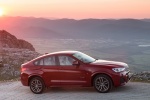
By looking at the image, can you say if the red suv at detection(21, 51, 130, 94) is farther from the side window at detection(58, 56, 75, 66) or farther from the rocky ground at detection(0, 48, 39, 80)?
the rocky ground at detection(0, 48, 39, 80)

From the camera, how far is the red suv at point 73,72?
1518 cm

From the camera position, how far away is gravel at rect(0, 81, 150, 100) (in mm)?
14570

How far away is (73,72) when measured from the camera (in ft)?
51.6

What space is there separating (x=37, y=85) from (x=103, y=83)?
10.6 feet

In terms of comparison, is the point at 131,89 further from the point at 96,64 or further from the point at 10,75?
the point at 10,75

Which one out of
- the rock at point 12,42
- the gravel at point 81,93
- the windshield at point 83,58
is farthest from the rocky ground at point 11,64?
the rock at point 12,42

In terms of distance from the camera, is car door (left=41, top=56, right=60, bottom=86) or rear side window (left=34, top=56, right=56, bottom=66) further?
rear side window (left=34, top=56, right=56, bottom=66)

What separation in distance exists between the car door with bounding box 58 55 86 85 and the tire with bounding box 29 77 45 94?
1.07 meters

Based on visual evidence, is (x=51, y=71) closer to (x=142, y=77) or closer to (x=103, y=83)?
(x=103, y=83)

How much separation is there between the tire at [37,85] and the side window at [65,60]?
4.36 ft

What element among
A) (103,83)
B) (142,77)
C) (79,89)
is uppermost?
(142,77)

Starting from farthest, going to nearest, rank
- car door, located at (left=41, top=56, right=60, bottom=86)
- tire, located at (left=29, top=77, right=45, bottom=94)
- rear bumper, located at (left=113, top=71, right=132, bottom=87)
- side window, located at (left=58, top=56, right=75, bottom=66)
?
1. tire, located at (left=29, top=77, right=45, bottom=94)
2. car door, located at (left=41, top=56, right=60, bottom=86)
3. side window, located at (left=58, top=56, right=75, bottom=66)
4. rear bumper, located at (left=113, top=71, right=132, bottom=87)

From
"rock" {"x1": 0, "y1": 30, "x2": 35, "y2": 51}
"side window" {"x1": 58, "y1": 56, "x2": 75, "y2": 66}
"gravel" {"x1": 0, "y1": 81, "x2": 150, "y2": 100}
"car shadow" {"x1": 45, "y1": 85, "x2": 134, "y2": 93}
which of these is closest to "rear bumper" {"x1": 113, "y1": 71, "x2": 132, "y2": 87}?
"gravel" {"x1": 0, "y1": 81, "x2": 150, "y2": 100}

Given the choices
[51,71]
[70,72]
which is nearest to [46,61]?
[51,71]
